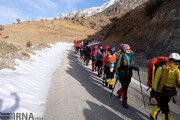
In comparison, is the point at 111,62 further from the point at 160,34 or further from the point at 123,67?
the point at 160,34

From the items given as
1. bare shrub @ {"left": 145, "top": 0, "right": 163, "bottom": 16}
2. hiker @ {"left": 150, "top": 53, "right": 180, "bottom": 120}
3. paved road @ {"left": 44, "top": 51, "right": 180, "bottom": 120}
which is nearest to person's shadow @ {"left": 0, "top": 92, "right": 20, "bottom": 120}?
paved road @ {"left": 44, "top": 51, "right": 180, "bottom": 120}

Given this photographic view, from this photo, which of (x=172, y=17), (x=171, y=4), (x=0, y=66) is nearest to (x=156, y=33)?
(x=172, y=17)

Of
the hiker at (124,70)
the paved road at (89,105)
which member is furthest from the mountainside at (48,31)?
the hiker at (124,70)

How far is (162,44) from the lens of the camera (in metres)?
9.84

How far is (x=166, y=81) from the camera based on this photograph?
2.91m

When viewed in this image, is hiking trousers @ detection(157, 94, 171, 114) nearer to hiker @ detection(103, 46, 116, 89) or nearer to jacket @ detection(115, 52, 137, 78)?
jacket @ detection(115, 52, 137, 78)

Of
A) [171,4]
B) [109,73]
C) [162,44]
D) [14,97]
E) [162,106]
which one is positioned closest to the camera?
[162,106]

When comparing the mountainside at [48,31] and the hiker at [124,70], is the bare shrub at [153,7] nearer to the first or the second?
the hiker at [124,70]

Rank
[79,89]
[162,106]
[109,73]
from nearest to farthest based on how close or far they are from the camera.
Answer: [162,106]
[79,89]
[109,73]

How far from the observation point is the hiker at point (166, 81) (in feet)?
9.28

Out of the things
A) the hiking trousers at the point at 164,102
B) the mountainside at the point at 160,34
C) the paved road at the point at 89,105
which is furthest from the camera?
the mountainside at the point at 160,34

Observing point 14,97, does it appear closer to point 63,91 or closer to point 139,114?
point 63,91

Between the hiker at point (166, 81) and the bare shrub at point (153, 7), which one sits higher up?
the bare shrub at point (153, 7)

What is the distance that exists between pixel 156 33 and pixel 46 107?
11.6 metres
